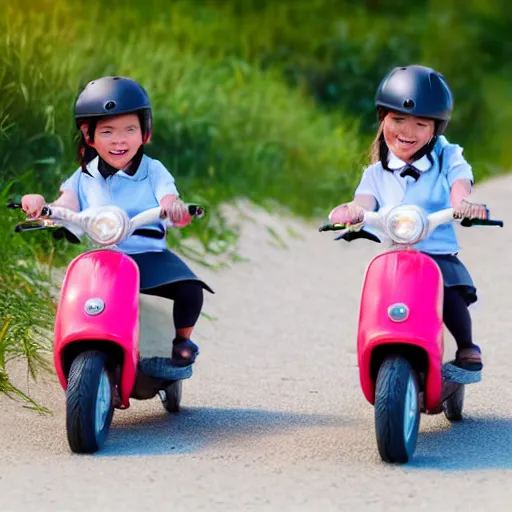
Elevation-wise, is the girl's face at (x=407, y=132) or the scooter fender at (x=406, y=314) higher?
the girl's face at (x=407, y=132)

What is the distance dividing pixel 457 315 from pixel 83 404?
1360mm

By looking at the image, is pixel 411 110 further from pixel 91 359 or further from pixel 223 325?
pixel 223 325

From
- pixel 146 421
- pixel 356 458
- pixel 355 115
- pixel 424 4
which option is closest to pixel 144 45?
pixel 355 115

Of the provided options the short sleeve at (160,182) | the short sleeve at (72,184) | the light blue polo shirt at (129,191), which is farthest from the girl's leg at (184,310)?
the short sleeve at (72,184)

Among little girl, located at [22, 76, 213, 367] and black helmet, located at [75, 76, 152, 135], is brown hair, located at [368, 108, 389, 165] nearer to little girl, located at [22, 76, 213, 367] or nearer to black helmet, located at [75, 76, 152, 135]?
little girl, located at [22, 76, 213, 367]

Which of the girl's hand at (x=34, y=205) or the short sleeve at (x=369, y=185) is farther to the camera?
the short sleeve at (x=369, y=185)

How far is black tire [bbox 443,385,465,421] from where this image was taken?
5082 mm

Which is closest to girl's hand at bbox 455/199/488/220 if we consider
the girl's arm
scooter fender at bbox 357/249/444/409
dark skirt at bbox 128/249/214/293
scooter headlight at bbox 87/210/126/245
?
the girl's arm

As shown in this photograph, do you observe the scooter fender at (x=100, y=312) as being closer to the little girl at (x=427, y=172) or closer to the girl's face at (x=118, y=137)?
the girl's face at (x=118, y=137)

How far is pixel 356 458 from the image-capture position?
454 cm

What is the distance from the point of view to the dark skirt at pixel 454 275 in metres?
4.75

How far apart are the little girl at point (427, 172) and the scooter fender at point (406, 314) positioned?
0.17 meters

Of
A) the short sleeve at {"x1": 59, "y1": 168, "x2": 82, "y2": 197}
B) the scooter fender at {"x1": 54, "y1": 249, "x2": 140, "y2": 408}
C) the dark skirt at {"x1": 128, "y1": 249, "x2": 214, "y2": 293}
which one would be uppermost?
the short sleeve at {"x1": 59, "y1": 168, "x2": 82, "y2": 197}

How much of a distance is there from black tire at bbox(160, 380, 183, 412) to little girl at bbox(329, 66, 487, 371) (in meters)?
1.04
